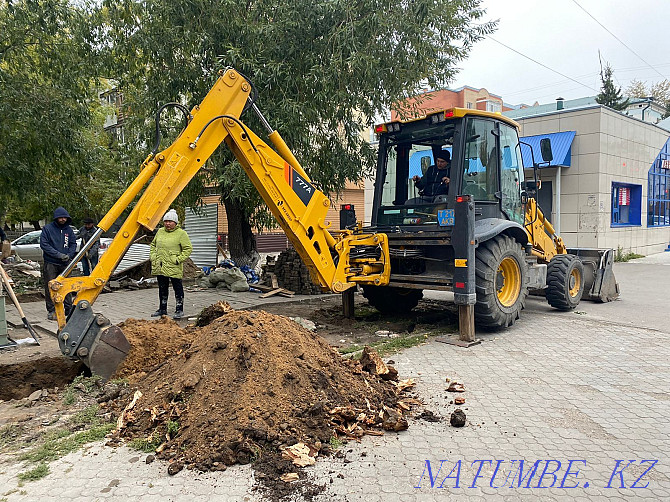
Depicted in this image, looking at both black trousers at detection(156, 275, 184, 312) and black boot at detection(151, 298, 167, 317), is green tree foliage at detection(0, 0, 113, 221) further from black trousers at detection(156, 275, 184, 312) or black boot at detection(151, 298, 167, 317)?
black boot at detection(151, 298, 167, 317)

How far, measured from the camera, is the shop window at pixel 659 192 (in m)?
21.1

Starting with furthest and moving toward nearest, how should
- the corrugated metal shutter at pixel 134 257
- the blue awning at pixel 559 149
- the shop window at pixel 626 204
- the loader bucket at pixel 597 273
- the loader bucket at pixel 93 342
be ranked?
the shop window at pixel 626 204 → the blue awning at pixel 559 149 → the corrugated metal shutter at pixel 134 257 → the loader bucket at pixel 597 273 → the loader bucket at pixel 93 342

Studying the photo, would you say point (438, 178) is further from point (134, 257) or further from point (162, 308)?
point (134, 257)

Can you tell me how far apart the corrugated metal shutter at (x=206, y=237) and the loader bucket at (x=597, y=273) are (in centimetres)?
1048

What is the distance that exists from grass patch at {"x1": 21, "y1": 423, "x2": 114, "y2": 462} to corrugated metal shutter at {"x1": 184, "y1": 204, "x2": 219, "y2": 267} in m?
12.0

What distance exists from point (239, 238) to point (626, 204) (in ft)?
50.8

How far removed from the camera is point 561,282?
871cm

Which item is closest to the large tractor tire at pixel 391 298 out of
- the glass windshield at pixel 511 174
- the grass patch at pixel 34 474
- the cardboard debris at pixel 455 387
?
the glass windshield at pixel 511 174

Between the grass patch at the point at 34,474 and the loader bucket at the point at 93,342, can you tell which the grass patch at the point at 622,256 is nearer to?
the loader bucket at the point at 93,342

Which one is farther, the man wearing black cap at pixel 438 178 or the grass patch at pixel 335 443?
the man wearing black cap at pixel 438 178

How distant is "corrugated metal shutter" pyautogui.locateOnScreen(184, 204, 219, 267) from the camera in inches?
628

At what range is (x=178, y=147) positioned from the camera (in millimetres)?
5398

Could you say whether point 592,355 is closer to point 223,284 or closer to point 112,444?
point 112,444

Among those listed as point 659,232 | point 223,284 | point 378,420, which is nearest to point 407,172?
point 378,420
